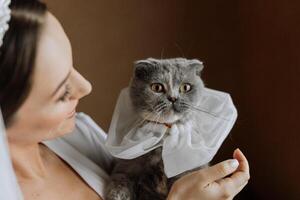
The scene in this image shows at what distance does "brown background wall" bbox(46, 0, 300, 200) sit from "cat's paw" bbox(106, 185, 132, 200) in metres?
0.57

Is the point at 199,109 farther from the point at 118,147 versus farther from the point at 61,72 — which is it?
the point at 61,72

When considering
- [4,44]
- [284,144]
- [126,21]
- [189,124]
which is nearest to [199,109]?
[189,124]

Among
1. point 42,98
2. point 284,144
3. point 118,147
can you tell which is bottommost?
point 284,144

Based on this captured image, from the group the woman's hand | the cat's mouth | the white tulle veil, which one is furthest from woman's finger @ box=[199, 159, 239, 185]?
the white tulle veil

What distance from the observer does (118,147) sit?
87 centimetres

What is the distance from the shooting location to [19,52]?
2.25ft

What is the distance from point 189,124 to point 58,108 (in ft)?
0.82

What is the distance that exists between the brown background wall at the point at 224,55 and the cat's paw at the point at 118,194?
57cm

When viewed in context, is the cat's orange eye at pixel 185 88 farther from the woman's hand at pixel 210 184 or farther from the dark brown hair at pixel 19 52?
the dark brown hair at pixel 19 52

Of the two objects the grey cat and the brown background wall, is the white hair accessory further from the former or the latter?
the brown background wall

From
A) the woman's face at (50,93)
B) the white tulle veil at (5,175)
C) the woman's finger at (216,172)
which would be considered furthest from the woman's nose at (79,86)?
the woman's finger at (216,172)

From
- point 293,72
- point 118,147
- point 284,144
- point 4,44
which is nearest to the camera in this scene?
point 4,44

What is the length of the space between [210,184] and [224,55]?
83 cm

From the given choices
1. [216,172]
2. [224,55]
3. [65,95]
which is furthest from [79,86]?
[224,55]
